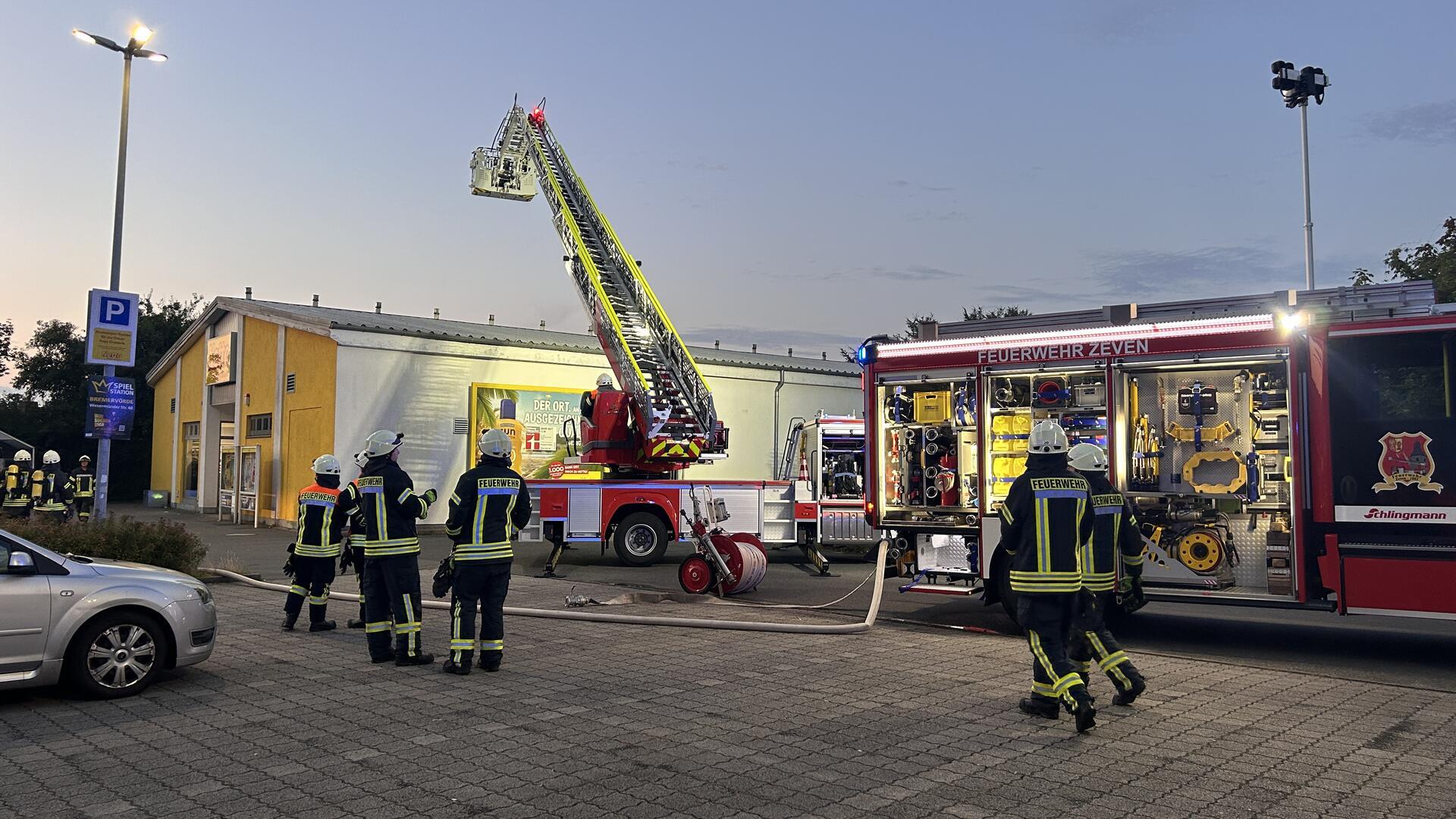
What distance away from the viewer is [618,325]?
1809 centimetres

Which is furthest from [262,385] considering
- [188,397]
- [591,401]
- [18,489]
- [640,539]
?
[640,539]

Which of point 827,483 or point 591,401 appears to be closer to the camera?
point 827,483

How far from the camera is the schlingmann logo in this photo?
7.80 meters

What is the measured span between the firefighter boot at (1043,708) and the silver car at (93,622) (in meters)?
5.36

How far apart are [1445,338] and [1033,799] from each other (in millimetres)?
5557

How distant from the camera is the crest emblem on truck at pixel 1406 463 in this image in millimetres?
7941

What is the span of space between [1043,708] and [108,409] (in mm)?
13935

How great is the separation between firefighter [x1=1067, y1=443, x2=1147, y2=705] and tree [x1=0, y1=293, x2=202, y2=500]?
41.7m

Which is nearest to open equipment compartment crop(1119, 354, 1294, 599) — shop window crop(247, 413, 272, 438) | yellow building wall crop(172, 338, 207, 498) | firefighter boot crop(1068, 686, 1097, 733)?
firefighter boot crop(1068, 686, 1097, 733)

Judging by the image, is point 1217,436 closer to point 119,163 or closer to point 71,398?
point 119,163

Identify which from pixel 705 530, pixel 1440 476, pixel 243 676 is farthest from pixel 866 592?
pixel 243 676

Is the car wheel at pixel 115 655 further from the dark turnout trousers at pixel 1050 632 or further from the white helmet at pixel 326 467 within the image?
the dark turnout trousers at pixel 1050 632

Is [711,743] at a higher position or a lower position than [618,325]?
lower

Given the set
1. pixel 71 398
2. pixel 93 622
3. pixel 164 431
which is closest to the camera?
pixel 93 622
